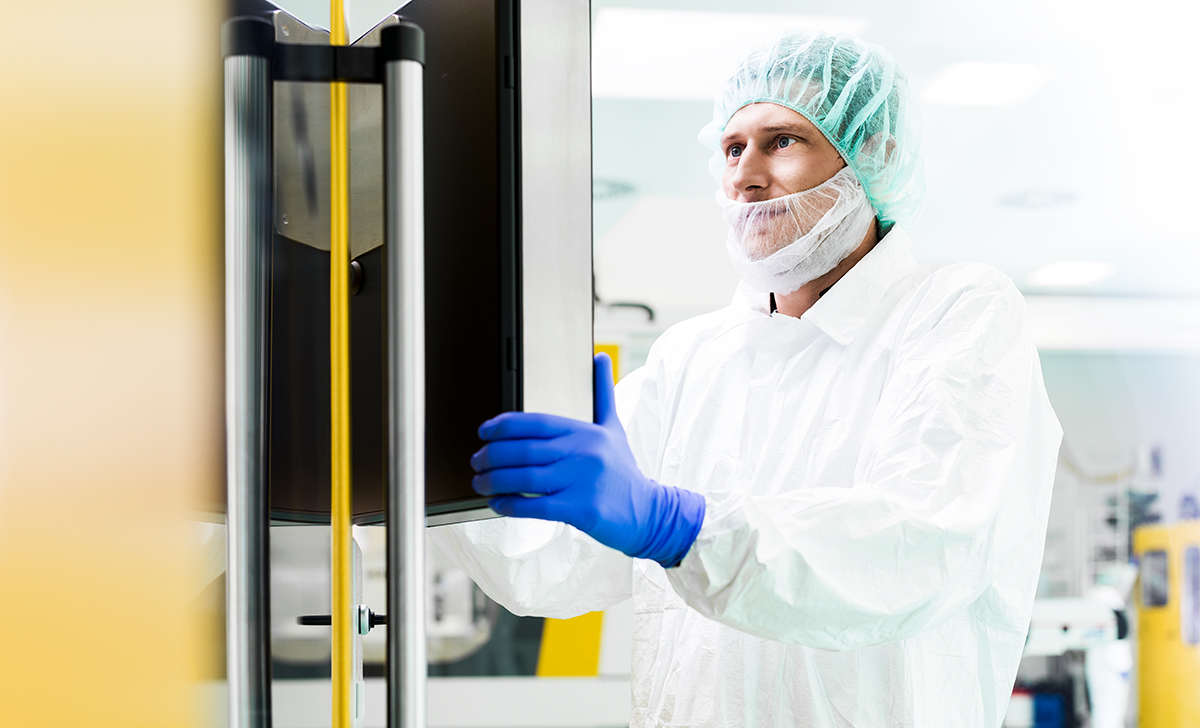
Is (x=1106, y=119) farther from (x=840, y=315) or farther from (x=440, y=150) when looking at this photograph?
(x=440, y=150)

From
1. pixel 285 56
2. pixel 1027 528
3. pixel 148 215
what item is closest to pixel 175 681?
pixel 148 215

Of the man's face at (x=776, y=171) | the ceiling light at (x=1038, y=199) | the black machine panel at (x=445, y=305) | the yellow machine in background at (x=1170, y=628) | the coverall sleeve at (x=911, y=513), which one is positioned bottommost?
the yellow machine in background at (x=1170, y=628)

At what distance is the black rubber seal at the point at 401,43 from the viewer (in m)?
0.55

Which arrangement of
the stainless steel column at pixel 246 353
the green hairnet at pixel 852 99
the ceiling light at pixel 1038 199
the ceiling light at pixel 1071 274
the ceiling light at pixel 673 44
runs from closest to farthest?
1. the stainless steel column at pixel 246 353
2. the green hairnet at pixel 852 99
3. the ceiling light at pixel 673 44
4. the ceiling light at pixel 1038 199
5. the ceiling light at pixel 1071 274

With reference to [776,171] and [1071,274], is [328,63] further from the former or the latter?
[1071,274]

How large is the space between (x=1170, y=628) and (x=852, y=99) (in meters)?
3.96

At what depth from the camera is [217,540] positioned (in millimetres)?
623

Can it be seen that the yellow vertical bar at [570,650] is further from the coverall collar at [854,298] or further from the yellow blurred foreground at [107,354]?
the yellow blurred foreground at [107,354]

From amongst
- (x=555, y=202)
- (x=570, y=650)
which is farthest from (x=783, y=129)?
(x=570, y=650)

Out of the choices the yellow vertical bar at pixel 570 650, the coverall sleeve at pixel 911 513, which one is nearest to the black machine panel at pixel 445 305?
the coverall sleeve at pixel 911 513

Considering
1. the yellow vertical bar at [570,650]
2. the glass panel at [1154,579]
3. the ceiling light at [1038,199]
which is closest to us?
the yellow vertical bar at [570,650]

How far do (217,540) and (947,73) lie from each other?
3233 millimetres

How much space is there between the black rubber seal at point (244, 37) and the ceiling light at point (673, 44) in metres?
2.34

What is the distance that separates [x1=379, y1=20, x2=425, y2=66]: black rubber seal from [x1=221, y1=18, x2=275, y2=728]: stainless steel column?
0.07 metres
